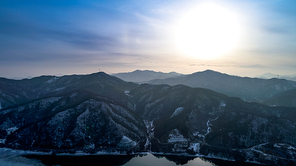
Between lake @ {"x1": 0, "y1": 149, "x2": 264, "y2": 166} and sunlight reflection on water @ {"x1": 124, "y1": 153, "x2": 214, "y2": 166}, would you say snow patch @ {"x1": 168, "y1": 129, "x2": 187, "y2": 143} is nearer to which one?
lake @ {"x1": 0, "y1": 149, "x2": 264, "y2": 166}

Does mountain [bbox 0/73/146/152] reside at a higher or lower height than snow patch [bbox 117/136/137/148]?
higher

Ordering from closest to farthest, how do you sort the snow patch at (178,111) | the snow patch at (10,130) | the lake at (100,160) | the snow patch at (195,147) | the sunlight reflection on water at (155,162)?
1. the lake at (100,160)
2. the sunlight reflection on water at (155,162)
3. the snow patch at (195,147)
4. the snow patch at (10,130)
5. the snow patch at (178,111)

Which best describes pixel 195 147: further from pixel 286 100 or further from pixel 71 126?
pixel 286 100

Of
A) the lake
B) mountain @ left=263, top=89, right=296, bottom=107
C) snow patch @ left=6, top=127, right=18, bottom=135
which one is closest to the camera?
the lake

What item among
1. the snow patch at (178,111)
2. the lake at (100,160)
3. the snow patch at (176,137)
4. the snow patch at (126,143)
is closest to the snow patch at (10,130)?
the lake at (100,160)

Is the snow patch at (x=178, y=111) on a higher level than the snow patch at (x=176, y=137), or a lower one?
higher

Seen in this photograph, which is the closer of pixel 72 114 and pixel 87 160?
pixel 87 160

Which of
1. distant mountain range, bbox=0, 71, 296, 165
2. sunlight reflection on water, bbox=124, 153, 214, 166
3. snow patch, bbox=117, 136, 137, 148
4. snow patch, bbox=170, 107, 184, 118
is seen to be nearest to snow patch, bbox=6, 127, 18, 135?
distant mountain range, bbox=0, 71, 296, 165

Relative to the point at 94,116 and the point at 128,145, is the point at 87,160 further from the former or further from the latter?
the point at 94,116

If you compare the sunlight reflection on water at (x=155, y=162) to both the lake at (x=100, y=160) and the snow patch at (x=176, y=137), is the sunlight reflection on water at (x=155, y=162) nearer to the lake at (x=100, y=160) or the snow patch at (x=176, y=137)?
the lake at (x=100, y=160)

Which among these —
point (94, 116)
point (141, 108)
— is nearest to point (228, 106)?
point (141, 108)

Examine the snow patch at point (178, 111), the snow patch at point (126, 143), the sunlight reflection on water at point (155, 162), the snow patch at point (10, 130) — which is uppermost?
the snow patch at point (178, 111)
